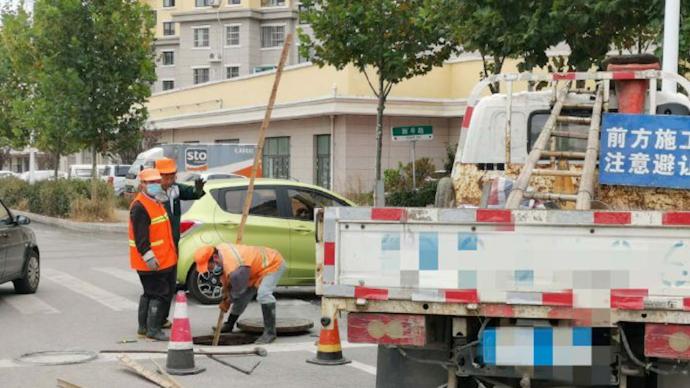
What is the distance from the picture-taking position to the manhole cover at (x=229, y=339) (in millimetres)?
9773

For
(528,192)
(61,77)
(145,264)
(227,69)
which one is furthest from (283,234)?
(227,69)

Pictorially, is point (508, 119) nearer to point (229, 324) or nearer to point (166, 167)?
point (229, 324)

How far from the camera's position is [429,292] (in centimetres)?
529

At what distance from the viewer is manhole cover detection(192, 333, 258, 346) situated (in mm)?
9773

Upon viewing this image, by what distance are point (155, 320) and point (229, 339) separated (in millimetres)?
778

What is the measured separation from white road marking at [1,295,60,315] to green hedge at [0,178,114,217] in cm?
1510

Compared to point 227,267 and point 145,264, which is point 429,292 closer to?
point 227,267

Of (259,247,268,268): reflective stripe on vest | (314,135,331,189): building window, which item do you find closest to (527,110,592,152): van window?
(259,247,268,268): reflective stripe on vest

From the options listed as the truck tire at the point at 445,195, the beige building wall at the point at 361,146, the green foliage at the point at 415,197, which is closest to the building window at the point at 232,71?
the beige building wall at the point at 361,146

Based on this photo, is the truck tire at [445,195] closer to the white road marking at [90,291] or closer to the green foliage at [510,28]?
the white road marking at [90,291]

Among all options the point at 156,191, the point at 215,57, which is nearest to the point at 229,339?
the point at 156,191

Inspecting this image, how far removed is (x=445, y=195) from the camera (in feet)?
25.7

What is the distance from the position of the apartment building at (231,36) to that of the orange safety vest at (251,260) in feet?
177

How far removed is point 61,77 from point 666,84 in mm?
20936
